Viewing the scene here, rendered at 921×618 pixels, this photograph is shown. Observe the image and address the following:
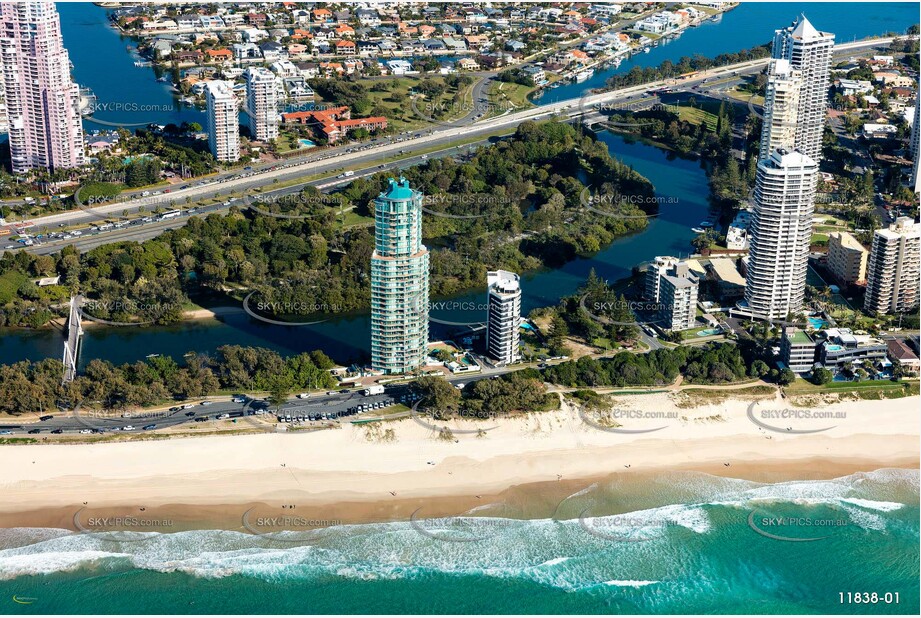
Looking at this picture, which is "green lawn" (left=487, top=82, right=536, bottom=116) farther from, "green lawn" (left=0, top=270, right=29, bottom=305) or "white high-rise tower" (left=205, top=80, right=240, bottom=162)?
"green lawn" (left=0, top=270, right=29, bottom=305)

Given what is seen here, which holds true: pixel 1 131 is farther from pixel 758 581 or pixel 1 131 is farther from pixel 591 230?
pixel 758 581

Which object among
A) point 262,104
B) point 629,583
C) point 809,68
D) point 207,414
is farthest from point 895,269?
point 262,104

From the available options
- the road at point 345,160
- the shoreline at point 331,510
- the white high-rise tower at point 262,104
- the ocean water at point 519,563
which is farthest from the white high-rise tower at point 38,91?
the ocean water at point 519,563

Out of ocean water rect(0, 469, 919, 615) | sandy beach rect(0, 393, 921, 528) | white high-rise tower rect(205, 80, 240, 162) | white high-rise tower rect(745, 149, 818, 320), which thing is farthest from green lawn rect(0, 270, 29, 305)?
white high-rise tower rect(745, 149, 818, 320)

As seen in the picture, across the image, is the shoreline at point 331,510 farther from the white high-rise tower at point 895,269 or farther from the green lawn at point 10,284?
the green lawn at point 10,284

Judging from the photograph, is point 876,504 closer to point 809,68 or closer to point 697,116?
point 809,68

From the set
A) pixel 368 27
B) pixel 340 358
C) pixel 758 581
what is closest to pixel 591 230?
pixel 340 358
